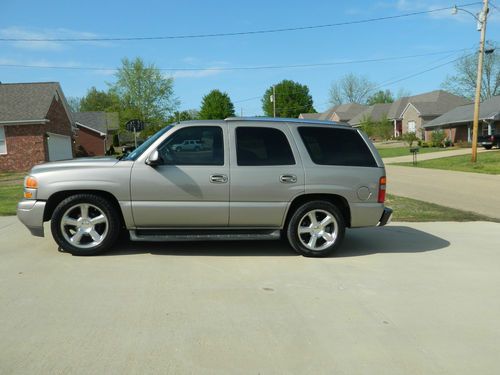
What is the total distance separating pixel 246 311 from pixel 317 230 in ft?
7.15

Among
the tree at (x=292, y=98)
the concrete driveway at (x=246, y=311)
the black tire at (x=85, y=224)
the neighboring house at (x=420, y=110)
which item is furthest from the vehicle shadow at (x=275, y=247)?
the tree at (x=292, y=98)

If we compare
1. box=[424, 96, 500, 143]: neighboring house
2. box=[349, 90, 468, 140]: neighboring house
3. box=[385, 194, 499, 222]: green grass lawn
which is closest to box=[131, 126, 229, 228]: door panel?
box=[385, 194, 499, 222]: green grass lawn

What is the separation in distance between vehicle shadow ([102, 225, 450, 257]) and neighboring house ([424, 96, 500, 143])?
41.4m

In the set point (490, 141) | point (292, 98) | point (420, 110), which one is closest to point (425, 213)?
point (490, 141)

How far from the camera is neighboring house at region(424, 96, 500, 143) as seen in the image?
44.1 m

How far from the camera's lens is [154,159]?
561 cm

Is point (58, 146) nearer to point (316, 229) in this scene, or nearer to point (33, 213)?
point (33, 213)

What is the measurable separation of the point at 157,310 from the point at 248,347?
107cm

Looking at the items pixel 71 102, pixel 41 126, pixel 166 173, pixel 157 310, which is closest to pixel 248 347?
pixel 157 310

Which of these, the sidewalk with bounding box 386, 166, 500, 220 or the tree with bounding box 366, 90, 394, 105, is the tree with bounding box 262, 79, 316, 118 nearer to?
the tree with bounding box 366, 90, 394, 105

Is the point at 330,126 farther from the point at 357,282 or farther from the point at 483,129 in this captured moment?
the point at 483,129

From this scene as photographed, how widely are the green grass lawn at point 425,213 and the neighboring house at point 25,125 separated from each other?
76.9ft

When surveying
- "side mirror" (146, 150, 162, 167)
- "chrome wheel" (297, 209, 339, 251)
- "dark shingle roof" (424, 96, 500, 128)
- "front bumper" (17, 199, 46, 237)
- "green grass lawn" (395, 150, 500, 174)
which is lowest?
"green grass lawn" (395, 150, 500, 174)

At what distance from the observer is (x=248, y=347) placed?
3525 millimetres
